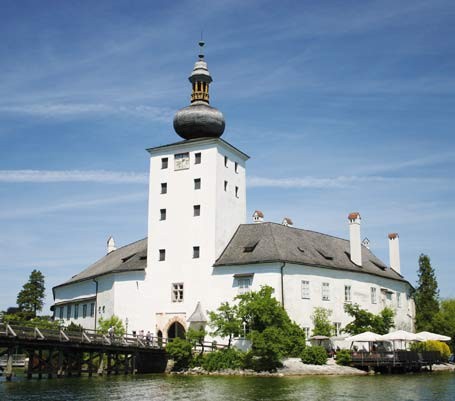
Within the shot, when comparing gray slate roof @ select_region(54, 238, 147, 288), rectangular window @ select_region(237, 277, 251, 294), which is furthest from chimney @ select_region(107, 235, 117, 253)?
rectangular window @ select_region(237, 277, 251, 294)

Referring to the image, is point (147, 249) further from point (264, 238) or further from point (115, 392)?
point (115, 392)

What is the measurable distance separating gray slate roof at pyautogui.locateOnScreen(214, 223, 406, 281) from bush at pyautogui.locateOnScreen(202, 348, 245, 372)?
6.81 metres

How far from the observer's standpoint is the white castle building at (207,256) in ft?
149

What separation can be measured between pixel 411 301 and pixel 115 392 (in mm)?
39416

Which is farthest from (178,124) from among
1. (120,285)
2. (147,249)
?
(120,285)

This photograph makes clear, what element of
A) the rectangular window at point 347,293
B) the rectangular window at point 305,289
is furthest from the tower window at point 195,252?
the rectangular window at point 347,293

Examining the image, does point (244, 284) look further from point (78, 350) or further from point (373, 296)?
point (373, 296)

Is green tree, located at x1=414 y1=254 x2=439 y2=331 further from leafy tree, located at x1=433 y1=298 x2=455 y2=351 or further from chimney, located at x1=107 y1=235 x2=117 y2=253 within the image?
chimney, located at x1=107 y1=235 x2=117 y2=253

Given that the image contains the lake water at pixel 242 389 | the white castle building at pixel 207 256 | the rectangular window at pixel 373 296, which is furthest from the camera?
the rectangular window at pixel 373 296

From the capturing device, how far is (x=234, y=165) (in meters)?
51.7

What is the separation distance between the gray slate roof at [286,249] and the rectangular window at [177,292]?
11.8 ft

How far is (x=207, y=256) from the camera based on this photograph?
47031mm

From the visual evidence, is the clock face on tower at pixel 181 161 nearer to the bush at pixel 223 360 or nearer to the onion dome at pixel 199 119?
the onion dome at pixel 199 119

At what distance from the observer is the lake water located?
83.6ft
